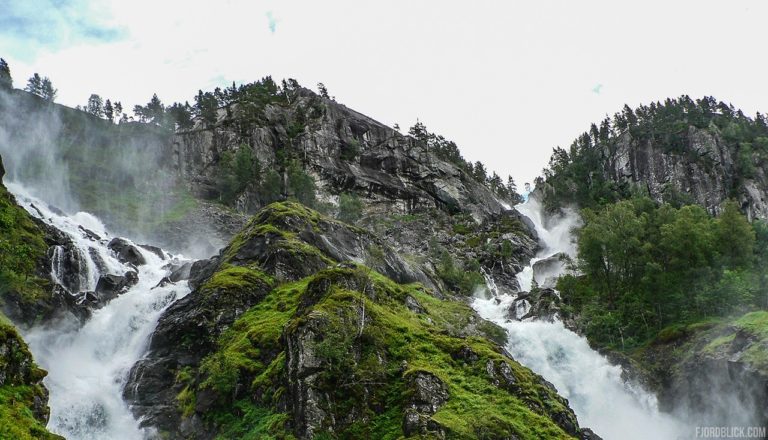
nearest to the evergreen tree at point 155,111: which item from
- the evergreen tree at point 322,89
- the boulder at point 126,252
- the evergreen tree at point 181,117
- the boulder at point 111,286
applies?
the evergreen tree at point 181,117

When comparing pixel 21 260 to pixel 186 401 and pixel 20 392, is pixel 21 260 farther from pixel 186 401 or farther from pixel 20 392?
pixel 20 392

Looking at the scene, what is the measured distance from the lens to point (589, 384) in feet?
133

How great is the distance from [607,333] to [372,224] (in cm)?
5823

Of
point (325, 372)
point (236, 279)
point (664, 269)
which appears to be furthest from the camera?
point (664, 269)

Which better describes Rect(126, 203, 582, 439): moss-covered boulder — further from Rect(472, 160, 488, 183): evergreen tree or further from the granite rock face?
Rect(472, 160, 488, 183): evergreen tree

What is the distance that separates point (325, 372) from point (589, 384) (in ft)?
80.2

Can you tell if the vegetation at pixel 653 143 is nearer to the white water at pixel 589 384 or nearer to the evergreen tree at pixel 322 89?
the evergreen tree at pixel 322 89

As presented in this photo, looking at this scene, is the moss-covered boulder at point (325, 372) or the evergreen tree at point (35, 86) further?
the evergreen tree at point (35, 86)

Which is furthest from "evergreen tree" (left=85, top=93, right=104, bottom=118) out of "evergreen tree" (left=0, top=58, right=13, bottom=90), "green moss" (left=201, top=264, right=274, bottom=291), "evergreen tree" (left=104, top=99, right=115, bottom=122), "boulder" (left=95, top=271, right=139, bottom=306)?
"green moss" (left=201, top=264, right=274, bottom=291)

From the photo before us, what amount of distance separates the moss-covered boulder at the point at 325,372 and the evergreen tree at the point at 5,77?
84.3 metres

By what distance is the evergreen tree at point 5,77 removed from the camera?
317ft

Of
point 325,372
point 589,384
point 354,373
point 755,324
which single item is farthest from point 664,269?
point 325,372

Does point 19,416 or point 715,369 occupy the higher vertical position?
point 715,369

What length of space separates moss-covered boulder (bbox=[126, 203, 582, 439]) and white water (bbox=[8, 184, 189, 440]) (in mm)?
1681
